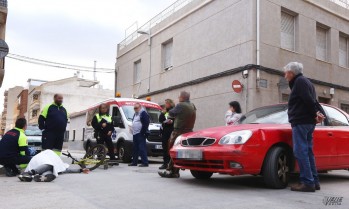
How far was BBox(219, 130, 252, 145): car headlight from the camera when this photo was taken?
5.47 meters

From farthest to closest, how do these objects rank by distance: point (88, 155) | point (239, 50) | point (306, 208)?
point (239, 50) < point (88, 155) < point (306, 208)

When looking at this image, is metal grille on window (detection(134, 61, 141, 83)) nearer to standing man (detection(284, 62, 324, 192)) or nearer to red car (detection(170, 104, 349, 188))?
red car (detection(170, 104, 349, 188))

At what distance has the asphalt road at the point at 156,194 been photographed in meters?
Result: 4.45

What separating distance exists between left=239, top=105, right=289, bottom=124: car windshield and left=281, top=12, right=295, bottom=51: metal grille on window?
8.67 m

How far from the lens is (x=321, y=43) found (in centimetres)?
1650

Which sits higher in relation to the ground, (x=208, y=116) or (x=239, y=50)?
(x=239, y=50)

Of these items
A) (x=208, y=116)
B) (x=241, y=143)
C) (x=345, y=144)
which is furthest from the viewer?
(x=208, y=116)

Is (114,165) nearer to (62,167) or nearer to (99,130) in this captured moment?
(99,130)

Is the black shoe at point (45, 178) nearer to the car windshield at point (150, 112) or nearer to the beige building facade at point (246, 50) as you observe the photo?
the car windshield at point (150, 112)

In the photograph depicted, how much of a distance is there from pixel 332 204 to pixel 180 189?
2082 millimetres

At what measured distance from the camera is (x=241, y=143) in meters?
5.44

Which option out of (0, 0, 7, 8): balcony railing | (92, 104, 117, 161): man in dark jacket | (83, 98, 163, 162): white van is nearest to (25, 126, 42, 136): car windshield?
(83, 98, 163, 162): white van

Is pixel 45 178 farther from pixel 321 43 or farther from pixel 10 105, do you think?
pixel 10 105

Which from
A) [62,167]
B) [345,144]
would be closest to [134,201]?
[62,167]
